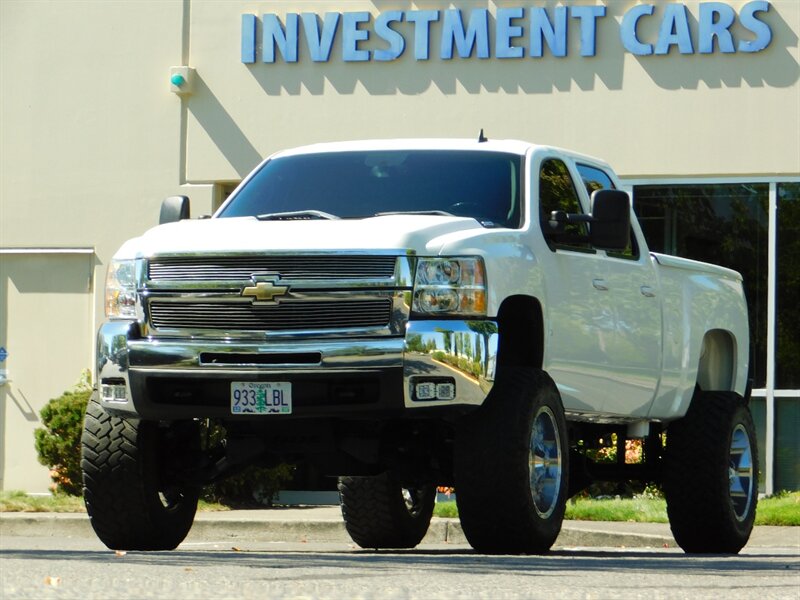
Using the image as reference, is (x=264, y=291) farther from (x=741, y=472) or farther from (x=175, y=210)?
(x=741, y=472)

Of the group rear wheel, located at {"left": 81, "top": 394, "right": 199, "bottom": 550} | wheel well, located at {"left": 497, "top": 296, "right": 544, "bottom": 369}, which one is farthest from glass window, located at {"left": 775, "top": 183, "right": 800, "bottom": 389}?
rear wheel, located at {"left": 81, "top": 394, "right": 199, "bottom": 550}

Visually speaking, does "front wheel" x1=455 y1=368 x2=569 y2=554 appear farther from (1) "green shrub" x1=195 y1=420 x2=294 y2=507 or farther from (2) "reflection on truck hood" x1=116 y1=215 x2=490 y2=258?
(1) "green shrub" x1=195 y1=420 x2=294 y2=507

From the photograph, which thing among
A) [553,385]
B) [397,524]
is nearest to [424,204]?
[553,385]

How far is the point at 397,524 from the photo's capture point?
11195 millimetres

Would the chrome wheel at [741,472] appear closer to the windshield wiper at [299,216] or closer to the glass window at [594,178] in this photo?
the glass window at [594,178]

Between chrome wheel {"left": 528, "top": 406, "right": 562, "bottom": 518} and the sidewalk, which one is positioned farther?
the sidewalk

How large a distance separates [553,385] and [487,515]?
79cm

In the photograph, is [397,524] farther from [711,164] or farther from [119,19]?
[119,19]

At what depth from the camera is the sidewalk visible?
13336 mm

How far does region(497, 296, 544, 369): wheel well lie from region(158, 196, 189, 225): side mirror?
1.89 m

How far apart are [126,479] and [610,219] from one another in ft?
9.13

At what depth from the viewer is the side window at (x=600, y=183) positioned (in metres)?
10.2

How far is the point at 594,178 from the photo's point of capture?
1066 centimetres

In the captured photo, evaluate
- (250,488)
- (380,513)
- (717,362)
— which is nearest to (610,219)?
(717,362)
